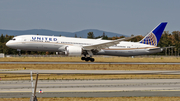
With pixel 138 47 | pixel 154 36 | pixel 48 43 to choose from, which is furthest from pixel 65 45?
pixel 154 36

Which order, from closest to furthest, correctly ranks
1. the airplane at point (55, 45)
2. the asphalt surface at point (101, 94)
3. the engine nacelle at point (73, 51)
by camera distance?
the asphalt surface at point (101, 94) → the engine nacelle at point (73, 51) → the airplane at point (55, 45)

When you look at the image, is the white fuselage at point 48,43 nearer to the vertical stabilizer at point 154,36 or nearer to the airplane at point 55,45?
the airplane at point 55,45

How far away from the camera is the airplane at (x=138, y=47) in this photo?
45.8 meters

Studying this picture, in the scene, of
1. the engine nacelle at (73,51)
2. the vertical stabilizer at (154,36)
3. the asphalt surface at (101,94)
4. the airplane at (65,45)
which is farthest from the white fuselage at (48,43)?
the asphalt surface at (101,94)

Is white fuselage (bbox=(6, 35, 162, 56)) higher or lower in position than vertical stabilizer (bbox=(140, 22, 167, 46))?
lower

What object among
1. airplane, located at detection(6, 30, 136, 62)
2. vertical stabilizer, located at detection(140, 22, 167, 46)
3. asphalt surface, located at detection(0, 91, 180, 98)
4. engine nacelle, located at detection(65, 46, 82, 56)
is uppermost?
vertical stabilizer, located at detection(140, 22, 167, 46)

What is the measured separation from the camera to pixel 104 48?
44781mm

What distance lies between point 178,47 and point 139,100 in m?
108

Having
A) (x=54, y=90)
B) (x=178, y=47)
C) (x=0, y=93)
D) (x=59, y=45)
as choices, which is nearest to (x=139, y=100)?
(x=54, y=90)

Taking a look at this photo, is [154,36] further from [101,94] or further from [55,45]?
[101,94]

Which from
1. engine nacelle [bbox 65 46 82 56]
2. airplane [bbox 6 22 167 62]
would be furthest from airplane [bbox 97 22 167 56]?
engine nacelle [bbox 65 46 82 56]

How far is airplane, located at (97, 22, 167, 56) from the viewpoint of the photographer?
150ft

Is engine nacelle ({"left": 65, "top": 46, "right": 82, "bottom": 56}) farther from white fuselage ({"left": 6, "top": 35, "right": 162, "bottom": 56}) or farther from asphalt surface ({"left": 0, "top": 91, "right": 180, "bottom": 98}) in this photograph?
asphalt surface ({"left": 0, "top": 91, "right": 180, "bottom": 98})

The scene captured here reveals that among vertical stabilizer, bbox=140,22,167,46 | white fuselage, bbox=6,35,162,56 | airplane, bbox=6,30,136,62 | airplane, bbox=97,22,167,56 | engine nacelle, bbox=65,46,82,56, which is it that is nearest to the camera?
engine nacelle, bbox=65,46,82,56
